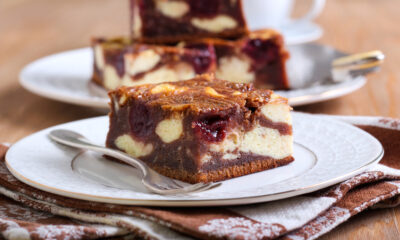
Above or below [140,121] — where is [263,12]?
above

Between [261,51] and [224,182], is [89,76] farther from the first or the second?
[224,182]

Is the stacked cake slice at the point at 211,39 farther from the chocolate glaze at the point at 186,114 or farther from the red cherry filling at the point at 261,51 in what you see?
the chocolate glaze at the point at 186,114

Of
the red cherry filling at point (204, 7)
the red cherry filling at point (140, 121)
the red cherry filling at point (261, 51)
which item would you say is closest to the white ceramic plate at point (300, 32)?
the red cherry filling at point (261, 51)

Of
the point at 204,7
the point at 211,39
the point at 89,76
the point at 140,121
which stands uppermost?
the point at 204,7

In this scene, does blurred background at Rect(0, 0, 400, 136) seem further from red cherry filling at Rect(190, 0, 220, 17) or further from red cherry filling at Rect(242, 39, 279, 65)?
red cherry filling at Rect(190, 0, 220, 17)

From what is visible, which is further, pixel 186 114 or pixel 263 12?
pixel 263 12

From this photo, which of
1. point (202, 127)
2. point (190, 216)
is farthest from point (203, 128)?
point (190, 216)

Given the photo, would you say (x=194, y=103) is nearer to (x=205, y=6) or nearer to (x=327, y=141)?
(x=327, y=141)

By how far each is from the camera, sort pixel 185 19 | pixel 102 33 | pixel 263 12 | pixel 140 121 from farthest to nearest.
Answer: pixel 102 33 < pixel 263 12 < pixel 185 19 < pixel 140 121

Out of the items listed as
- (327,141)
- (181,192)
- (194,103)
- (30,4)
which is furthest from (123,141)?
(30,4)
